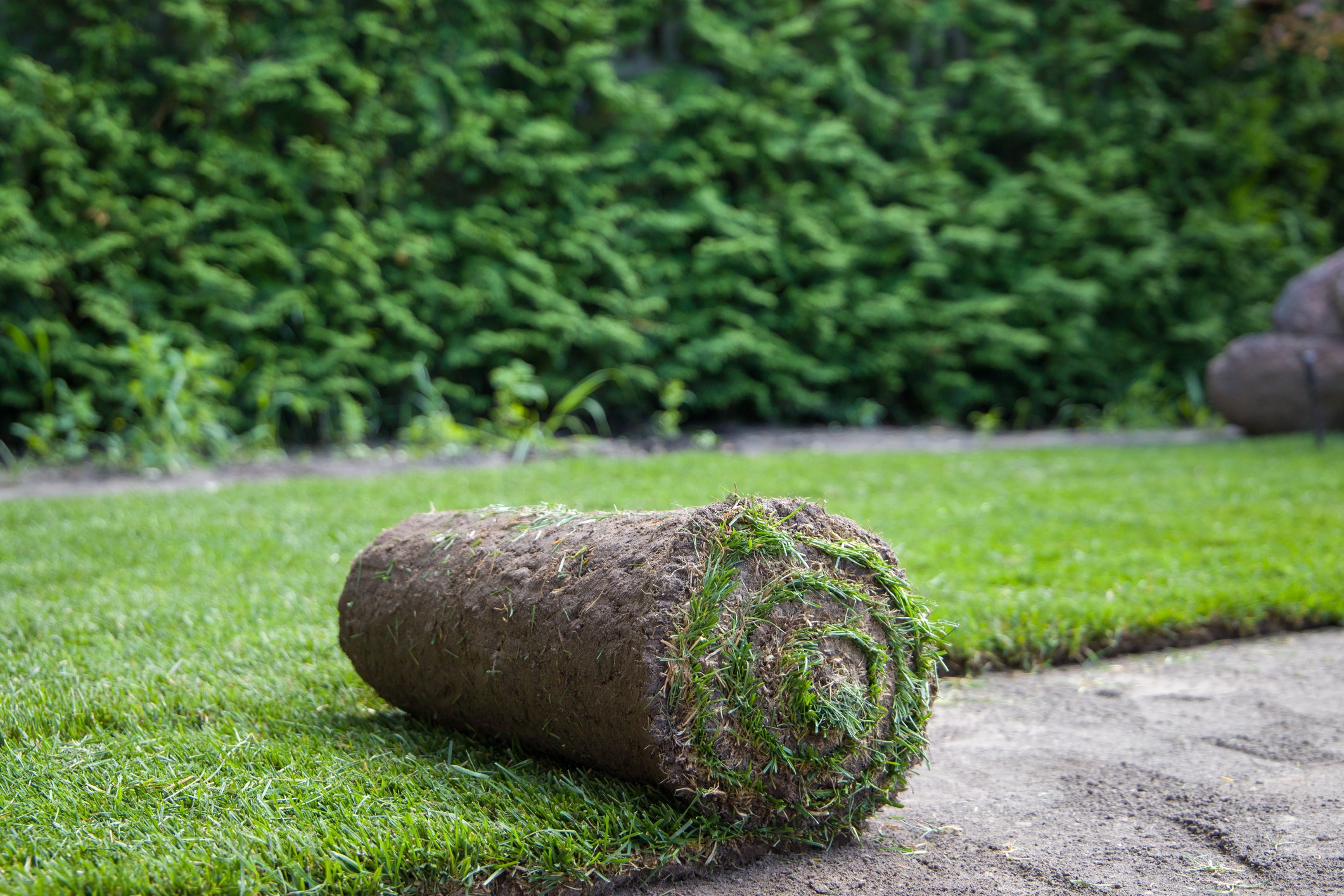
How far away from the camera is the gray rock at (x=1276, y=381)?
7.50 meters

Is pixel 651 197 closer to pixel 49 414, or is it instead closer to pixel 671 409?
pixel 671 409

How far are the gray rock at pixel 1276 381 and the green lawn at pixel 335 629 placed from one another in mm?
1285

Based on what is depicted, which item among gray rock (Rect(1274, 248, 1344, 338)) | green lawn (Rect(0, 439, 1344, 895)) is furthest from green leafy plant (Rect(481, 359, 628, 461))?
gray rock (Rect(1274, 248, 1344, 338))

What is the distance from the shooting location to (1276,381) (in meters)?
7.61

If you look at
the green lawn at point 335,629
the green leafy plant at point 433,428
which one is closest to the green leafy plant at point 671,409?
the green leafy plant at point 433,428

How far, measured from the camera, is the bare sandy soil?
5.82 feet

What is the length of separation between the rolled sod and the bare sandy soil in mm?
139

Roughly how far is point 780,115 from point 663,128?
110 centimetres

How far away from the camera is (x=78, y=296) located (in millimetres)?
6371

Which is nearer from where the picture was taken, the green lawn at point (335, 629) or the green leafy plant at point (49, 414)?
the green lawn at point (335, 629)

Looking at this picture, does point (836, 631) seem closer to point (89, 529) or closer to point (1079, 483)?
point (89, 529)

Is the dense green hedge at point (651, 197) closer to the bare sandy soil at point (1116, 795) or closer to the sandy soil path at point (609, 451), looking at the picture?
the sandy soil path at point (609, 451)

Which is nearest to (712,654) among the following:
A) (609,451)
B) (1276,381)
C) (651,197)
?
(609,451)

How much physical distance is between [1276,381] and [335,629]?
7.10m
